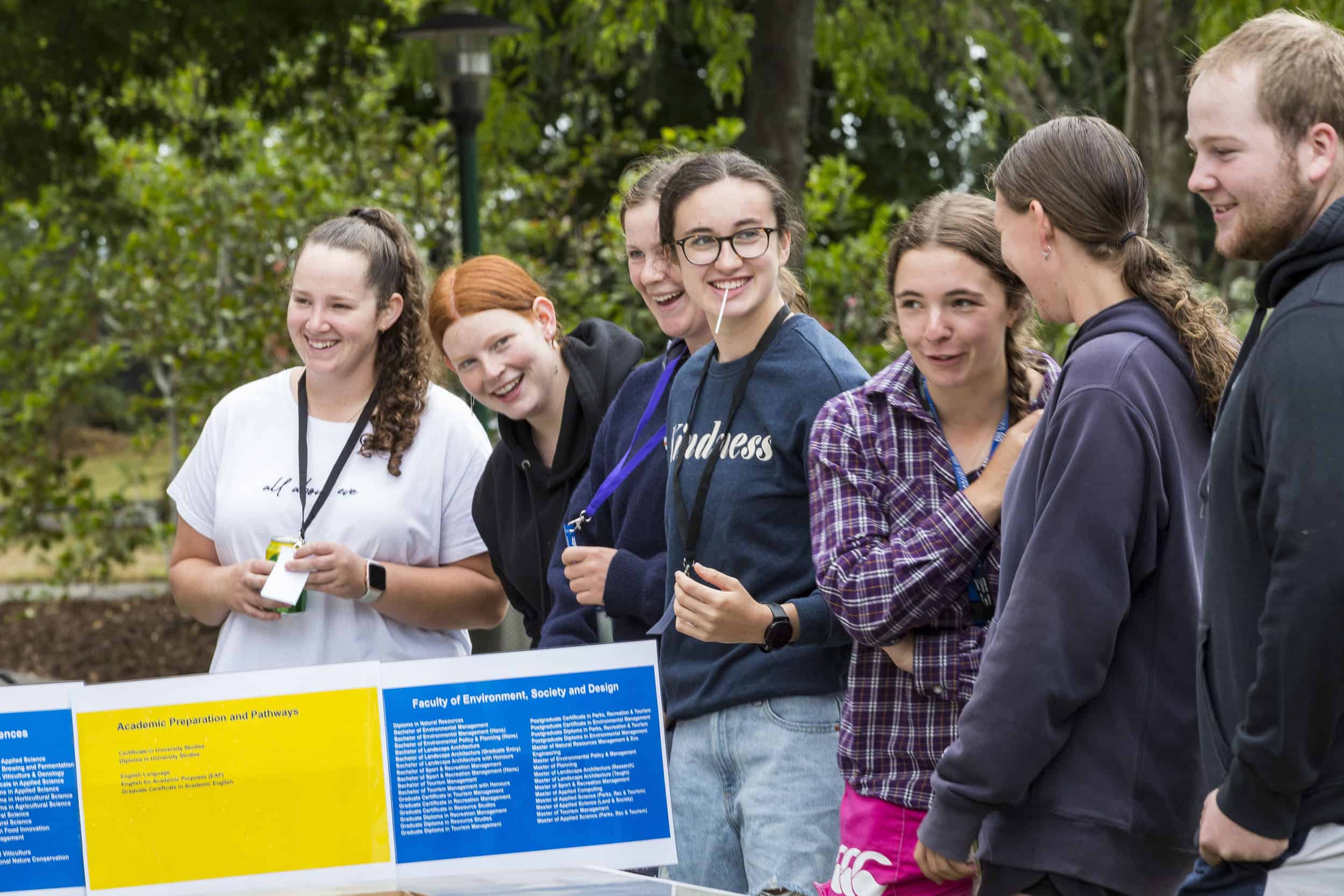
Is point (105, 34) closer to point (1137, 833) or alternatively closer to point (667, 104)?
point (1137, 833)

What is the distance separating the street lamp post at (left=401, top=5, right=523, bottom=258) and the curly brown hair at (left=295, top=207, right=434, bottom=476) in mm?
4218

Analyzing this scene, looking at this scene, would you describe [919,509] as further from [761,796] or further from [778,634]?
[761,796]

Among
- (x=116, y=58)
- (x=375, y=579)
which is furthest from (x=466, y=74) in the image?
(x=375, y=579)

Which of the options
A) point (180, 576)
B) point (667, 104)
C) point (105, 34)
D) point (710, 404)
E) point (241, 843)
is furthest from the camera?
point (667, 104)

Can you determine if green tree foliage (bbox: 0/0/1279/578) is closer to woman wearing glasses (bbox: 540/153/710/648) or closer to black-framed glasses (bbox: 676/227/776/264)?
woman wearing glasses (bbox: 540/153/710/648)

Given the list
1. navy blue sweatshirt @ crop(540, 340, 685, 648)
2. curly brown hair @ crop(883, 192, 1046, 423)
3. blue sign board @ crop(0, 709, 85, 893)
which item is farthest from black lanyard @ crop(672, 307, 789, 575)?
blue sign board @ crop(0, 709, 85, 893)

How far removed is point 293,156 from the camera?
33.0ft

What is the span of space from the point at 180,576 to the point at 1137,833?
210 centimetres

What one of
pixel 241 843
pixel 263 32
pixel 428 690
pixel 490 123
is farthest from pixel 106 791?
pixel 490 123

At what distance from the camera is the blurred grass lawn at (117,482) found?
10.6 meters

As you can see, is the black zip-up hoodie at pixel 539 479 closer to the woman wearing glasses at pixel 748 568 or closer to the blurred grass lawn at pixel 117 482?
the woman wearing glasses at pixel 748 568

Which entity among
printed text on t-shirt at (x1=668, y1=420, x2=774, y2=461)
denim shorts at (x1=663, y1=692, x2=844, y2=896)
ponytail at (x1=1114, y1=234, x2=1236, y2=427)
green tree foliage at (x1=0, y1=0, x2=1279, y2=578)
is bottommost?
denim shorts at (x1=663, y1=692, x2=844, y2=896)

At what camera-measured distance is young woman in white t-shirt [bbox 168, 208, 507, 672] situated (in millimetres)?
3068

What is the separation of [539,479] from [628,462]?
1.11 ft
